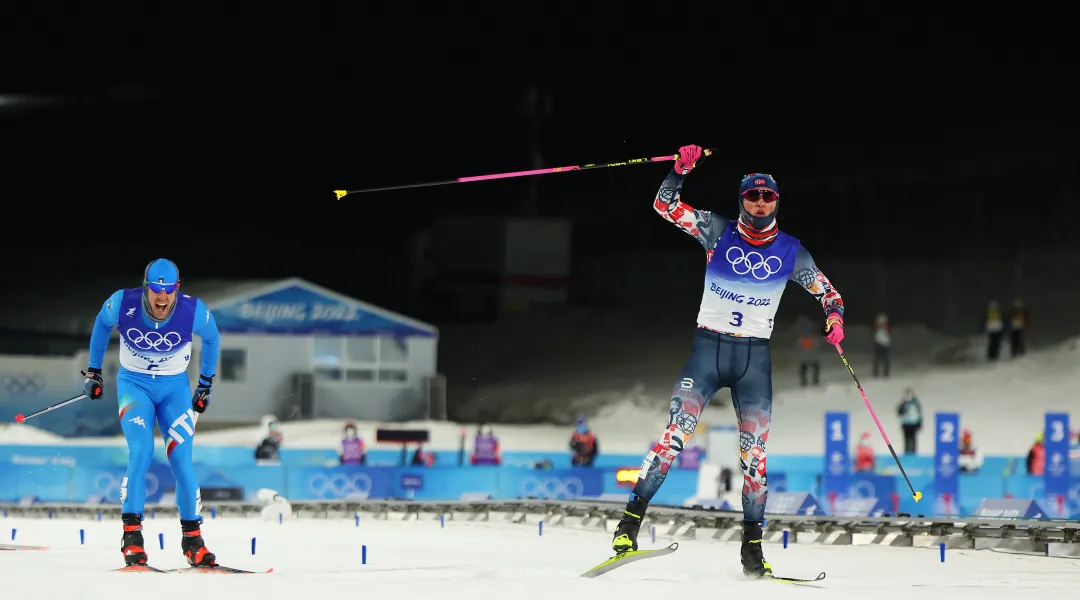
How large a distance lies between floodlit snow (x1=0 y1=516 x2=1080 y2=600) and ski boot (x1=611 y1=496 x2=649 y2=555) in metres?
0.18

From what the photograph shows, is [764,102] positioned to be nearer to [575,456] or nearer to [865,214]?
[865,214]

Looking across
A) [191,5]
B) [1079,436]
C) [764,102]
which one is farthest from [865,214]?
[1079,436]

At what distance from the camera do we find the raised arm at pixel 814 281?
8712 millimetres

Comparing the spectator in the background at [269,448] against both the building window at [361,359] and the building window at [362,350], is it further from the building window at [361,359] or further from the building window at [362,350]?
the building window at [362,350]

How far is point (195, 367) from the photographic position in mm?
34219

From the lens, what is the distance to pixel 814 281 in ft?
29.1

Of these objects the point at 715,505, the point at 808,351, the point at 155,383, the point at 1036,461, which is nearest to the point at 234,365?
the point at 1036,461

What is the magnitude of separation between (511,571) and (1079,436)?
18.9 m

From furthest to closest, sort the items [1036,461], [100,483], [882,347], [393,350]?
[882,347], [393,350], [1036,461], [100,483]

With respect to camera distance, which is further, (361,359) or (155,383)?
(361,359)

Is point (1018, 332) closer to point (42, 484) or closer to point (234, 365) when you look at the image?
point (234, 365)

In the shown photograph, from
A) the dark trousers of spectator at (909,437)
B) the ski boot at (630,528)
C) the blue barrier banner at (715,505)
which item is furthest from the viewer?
the dark trousers of spectator at (909,437)

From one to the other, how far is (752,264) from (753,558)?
1700mm

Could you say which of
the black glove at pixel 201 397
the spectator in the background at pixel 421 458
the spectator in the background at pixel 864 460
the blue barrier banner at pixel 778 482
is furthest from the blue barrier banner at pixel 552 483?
the black glove at pixel 201 397
